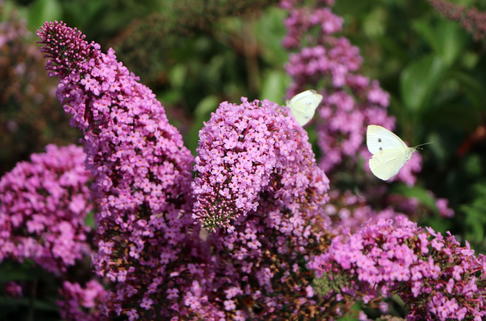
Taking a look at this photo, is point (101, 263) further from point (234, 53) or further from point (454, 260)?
point (234, 53)

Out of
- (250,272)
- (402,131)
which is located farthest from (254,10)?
(250,272)

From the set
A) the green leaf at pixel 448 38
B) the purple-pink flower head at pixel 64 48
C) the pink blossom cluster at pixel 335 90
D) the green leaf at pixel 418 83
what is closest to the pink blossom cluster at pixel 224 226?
the purple-pink flower head at pixel 64 48

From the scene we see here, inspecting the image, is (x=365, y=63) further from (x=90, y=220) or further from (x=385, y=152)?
(x=90, y=220)

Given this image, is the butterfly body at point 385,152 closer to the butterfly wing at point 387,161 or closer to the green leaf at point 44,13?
the butterfly wing at point 387,161

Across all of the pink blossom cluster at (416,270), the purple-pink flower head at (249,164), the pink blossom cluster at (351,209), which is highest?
the pink blossom cluster at (351,209)

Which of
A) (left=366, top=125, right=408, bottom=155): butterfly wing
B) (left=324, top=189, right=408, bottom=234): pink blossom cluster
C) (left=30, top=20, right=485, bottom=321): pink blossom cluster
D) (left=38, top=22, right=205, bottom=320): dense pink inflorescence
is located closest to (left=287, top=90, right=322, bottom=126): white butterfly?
(left=366, top=125, right=408, bottom=155): butterfly wing

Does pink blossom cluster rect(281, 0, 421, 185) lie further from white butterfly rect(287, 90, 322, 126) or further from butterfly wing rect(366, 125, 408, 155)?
butterfly wing rect(366, 125, 408, 155)

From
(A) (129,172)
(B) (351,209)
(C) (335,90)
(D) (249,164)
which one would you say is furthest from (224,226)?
(C) (335,90)
